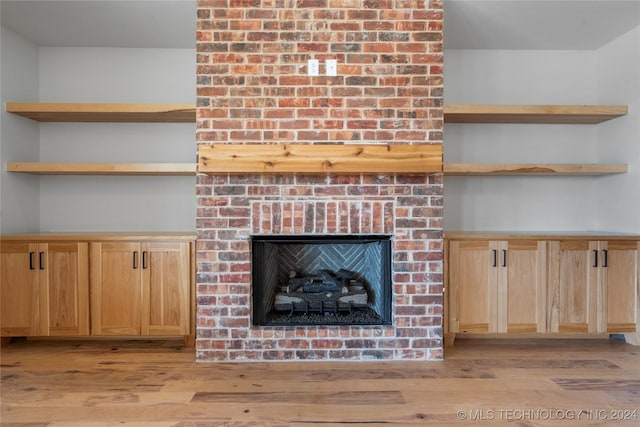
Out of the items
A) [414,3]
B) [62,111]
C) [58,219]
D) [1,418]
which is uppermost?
[414,3]

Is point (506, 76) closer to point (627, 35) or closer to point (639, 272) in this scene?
point (627, 35)

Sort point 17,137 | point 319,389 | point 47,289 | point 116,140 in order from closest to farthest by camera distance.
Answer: point 319,389 < point 47,289 < point 17,137 < point 116,140

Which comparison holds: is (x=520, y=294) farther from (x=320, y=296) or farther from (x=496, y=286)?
(x=320, y=296)

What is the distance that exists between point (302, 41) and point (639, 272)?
8.97ft

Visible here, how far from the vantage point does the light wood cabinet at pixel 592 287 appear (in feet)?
8.15

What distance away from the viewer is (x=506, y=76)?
2.97m

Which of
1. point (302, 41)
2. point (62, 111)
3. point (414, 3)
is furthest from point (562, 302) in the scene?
point (62, 111)

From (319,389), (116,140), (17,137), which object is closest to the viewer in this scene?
(319,389)

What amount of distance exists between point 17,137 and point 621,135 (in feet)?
14.8

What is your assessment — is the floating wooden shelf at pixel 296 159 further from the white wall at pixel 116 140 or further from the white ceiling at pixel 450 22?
the white ceiling at pixel 450 22

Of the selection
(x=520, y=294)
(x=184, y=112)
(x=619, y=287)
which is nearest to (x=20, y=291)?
(x=184, y=112)

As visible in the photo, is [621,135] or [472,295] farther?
[621,135]

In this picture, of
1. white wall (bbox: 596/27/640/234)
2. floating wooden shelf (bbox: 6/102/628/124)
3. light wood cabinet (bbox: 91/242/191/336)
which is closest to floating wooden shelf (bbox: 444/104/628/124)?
floating wooden shelf (bbox: 6/102/628/124)

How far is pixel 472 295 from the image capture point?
97.5 inches
